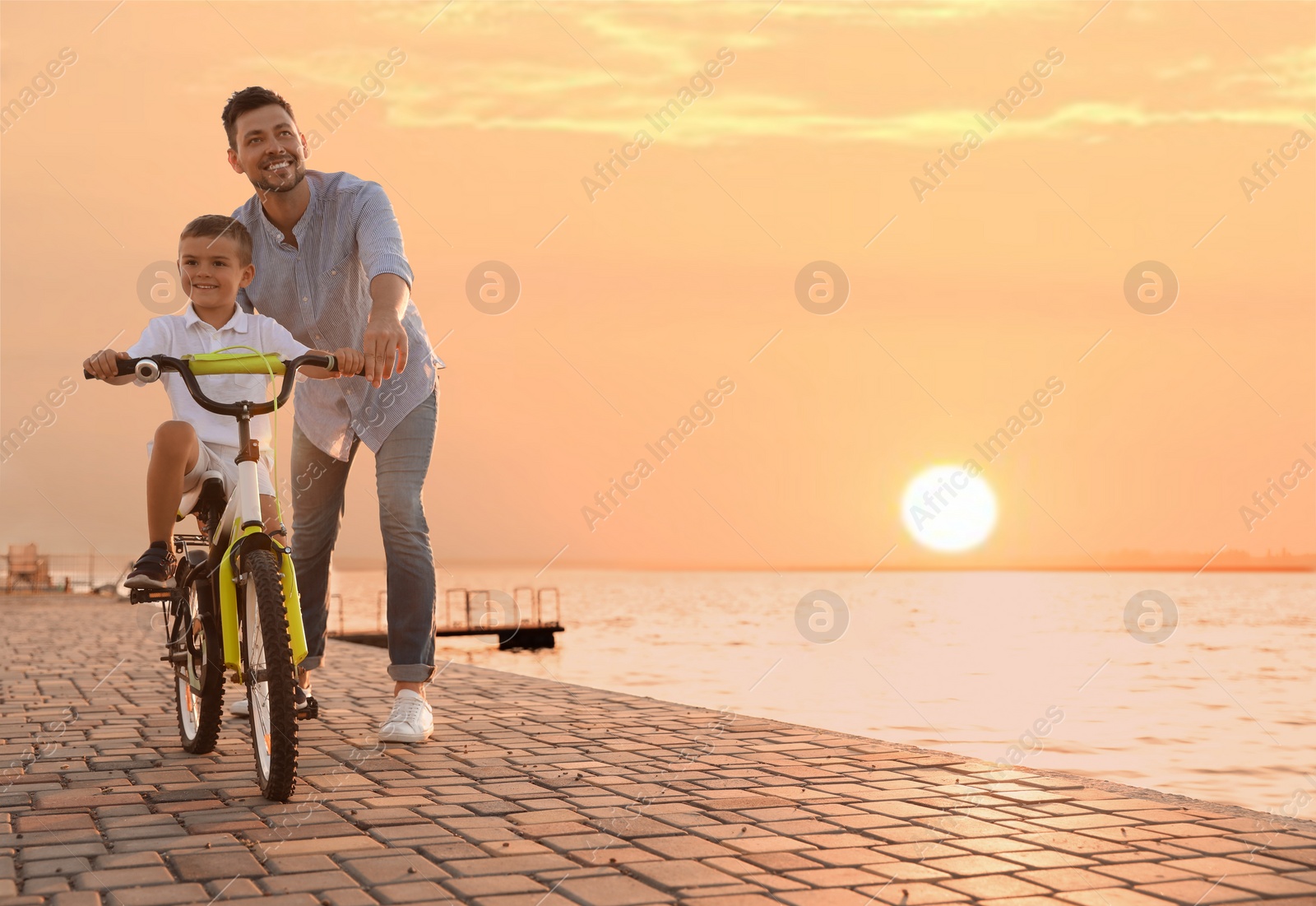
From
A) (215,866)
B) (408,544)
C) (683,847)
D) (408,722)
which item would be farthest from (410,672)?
(683,847)

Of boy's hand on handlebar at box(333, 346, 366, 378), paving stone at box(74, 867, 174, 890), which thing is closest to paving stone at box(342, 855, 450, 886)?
paving stone at box(74, 867, 174, 890)

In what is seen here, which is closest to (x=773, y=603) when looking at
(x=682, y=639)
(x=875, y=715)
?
(x=682, y=639)

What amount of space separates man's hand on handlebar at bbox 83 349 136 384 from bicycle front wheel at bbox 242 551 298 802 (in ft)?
2.37

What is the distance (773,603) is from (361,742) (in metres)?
66.0

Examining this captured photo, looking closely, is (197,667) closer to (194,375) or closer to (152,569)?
(152,569)

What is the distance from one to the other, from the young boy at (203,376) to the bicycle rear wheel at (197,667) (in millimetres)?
166

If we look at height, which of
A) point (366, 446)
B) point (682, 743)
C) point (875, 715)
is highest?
point (366, 446)

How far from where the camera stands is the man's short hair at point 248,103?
470 cm

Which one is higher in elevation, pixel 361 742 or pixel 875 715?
pixel 361 742

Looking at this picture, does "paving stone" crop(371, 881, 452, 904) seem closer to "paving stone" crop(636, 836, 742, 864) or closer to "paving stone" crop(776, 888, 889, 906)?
"paving stone" crop(636, 836, 742, 864)

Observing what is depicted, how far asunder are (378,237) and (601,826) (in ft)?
8.29

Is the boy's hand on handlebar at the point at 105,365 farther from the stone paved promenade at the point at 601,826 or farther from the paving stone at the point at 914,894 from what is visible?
the paving stone at the point at 914,894

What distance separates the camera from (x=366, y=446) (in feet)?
17.1

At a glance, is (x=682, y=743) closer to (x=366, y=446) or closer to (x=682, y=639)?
(x=366, y=446)
